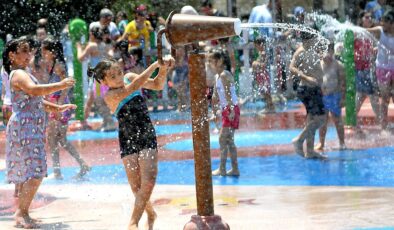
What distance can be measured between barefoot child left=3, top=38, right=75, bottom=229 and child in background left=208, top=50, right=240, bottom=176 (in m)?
2.24

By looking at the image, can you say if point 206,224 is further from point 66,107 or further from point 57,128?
point 57,128

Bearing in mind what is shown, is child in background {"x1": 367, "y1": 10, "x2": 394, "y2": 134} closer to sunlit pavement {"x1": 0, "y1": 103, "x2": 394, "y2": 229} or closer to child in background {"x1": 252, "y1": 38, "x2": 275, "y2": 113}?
sunlit pavement {"x1": 0, "y1": 103, "x2": 394, "y2": 229}

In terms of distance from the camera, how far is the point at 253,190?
7977 millimetres

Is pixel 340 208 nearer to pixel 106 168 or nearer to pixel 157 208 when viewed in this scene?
pixel 157 208

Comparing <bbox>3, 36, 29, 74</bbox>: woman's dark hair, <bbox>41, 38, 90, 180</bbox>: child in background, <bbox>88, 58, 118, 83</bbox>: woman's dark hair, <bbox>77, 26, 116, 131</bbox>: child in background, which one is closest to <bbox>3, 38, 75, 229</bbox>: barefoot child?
<bbox>3, 36, 29, 74</bbox>: woman's dark hair

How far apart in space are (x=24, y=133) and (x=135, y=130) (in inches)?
44.5

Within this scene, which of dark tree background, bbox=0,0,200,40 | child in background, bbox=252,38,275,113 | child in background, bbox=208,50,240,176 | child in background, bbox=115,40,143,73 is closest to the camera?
child in background, bbox=208,50,240,176

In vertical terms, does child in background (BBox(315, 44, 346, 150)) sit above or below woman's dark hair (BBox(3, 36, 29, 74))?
below

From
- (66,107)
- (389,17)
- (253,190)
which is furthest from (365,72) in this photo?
(66,107)

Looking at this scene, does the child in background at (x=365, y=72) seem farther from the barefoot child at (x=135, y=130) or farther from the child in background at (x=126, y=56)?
the barefoot child at (x=135, y=130)

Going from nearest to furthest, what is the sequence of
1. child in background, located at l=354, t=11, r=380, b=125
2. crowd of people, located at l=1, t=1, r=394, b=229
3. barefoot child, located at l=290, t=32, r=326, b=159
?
1. crowd of people, located at l=1, t=1, r=394, b=229
2. barefoot child, located at l=290, t=32, r=326, b=159
3. child in background, located at l=354, t=11, r=380, b=125

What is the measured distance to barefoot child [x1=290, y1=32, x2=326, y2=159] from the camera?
9.76 metres

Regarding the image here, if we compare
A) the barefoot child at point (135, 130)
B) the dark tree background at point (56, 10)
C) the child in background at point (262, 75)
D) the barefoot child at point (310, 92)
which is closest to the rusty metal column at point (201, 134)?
the barefoot child at point (135, 130)

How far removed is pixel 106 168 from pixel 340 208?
3.63 meters
